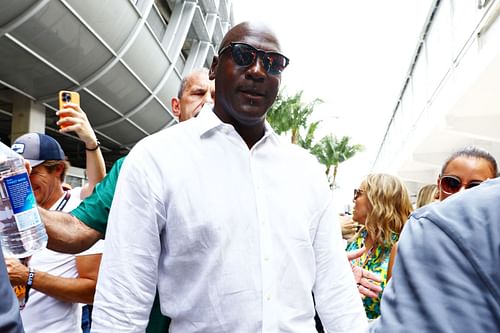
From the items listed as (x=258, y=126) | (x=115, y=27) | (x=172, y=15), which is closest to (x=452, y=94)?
(x=115, y=27)

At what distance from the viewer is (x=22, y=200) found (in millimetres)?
1665

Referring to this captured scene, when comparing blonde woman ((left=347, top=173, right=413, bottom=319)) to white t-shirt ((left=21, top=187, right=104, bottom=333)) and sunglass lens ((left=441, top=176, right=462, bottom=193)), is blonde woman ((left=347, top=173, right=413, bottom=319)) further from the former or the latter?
white t-shirt ((left=21, top=187, right=104, bottom=333))

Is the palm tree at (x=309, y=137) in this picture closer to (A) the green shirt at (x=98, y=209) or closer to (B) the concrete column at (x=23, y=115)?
(B) the concrete column at (x=23, y=115)

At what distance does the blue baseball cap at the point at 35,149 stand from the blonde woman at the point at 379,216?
7.88 feet

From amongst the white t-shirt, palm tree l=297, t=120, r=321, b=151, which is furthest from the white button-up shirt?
palm tree l=297, t=120, r=321, b=151

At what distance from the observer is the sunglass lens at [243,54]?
2.00 metres

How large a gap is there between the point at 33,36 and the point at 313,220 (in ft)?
28.5

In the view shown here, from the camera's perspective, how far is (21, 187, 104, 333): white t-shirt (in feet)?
8.27

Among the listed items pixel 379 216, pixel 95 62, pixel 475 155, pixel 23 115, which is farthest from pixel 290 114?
pixel 475 155

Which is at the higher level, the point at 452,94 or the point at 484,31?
the point at 484,31

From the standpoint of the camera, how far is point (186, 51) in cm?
2145

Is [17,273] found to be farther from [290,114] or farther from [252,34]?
[290,114]

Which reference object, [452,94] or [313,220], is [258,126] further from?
[452,94]

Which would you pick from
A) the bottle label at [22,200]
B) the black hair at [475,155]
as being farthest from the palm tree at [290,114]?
the bottle label at [22,200]
